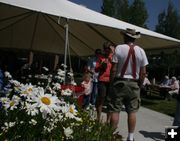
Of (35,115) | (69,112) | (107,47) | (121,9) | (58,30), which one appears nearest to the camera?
(69,112)

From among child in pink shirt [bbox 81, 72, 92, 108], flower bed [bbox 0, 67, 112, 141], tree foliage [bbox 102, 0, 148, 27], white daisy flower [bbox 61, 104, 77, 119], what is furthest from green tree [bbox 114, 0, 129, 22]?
white daisy flower [bbox 61, 104, 77, 119]

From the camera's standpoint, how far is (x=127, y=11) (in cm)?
7894

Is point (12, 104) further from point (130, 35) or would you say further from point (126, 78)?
point (130, 35)

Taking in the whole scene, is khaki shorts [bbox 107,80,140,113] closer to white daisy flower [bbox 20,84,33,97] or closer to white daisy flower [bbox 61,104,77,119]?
white daisy flower [bbox 20,84,33,97]

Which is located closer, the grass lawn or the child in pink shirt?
the child in pink shirt

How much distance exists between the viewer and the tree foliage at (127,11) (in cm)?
7644

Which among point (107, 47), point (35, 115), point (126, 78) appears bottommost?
point (35, 115)

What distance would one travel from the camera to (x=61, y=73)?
668cm

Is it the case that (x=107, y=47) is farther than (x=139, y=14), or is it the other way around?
(x=139, y=14)

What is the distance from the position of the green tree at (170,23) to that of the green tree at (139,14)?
740 cm

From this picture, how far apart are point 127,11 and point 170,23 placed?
9126 millimetres

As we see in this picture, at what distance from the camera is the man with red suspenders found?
22.0ft

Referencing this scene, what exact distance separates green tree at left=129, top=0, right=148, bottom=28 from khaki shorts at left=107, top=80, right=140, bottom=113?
69.4 meters

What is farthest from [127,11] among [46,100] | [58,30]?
[46,100]
